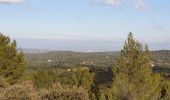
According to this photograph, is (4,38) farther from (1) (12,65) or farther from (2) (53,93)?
(2) (53,93)

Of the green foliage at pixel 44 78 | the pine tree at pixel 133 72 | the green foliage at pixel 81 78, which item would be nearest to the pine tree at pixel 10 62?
the green foliage at pixel 81 78

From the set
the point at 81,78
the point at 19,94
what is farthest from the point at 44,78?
the point at 19,94

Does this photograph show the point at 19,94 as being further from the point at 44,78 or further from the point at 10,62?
the point at 44,78

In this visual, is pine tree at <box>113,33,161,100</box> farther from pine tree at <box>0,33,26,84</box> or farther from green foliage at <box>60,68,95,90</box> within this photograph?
pine tree at <box>0,33,26,84</box>

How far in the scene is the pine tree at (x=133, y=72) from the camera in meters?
40.2

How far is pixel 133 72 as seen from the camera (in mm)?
40281

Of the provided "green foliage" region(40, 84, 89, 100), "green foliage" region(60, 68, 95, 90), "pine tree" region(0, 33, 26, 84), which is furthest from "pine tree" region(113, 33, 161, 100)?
"pine tree" region(0, 33, 26, 84)

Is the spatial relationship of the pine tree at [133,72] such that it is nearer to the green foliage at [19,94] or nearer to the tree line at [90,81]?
the tree line at [90,81]

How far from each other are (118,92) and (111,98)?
2.55 meters

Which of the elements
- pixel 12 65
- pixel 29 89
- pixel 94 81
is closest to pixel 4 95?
pixel 29 89

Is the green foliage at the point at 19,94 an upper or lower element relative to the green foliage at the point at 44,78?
upper

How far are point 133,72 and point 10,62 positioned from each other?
15.4m

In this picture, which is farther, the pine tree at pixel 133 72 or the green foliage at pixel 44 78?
the green foliage at pixel 44 78

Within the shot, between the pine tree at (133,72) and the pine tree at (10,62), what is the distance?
1309cm
